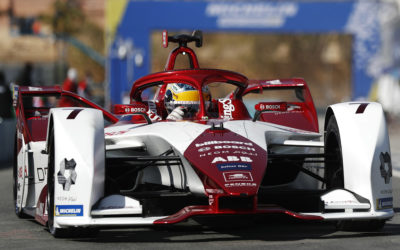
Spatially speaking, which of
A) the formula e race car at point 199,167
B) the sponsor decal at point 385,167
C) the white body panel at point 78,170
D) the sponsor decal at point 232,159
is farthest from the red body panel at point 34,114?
the sponsor decal at point 385,167

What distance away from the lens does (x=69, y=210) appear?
21.1 feet

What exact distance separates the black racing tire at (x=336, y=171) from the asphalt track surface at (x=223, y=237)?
75mm

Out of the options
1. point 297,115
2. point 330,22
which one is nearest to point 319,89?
point 330,22

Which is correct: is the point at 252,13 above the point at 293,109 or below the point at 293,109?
above

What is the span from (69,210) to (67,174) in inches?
10.3

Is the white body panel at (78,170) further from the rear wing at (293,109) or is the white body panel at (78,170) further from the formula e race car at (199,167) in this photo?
the rear wing at (293,109)

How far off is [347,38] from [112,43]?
14.2 metres

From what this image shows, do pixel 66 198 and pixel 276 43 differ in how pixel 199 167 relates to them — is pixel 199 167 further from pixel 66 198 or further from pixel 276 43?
pixel 276 43

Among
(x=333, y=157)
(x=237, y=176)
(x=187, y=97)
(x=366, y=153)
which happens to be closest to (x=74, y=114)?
(x=237, y=176)

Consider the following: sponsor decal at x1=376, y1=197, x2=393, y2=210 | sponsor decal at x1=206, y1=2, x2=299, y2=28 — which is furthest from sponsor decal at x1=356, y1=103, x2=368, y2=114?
sponsor decal at x1=206, y1=2, x2=299, y2=28

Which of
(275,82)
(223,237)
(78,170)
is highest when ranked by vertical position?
(275,82)

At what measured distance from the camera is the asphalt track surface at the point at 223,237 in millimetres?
6391

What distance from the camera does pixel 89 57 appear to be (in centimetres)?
6919

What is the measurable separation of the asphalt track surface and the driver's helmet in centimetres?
108
